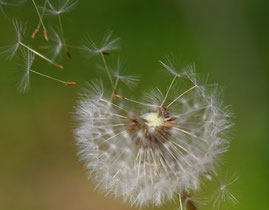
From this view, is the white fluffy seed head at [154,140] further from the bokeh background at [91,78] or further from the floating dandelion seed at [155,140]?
the bokeh background at [91,78]

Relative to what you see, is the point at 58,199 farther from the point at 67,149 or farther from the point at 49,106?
the point at 49,106

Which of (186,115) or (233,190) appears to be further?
(233,190)

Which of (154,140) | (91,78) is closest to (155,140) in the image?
(154,140)

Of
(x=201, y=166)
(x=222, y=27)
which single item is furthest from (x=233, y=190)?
(x=222, y=27)

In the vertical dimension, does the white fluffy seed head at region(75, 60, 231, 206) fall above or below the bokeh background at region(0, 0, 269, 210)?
below

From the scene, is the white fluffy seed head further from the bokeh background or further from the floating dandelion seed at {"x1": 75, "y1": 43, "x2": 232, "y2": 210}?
the bokeh background

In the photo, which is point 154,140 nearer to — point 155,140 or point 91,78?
point 155,140

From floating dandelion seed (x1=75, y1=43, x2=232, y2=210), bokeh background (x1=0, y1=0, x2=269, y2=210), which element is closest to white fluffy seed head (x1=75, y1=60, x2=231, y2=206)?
floating dandelion seed (x1=75, y1=43, x2=232, y2=210)
